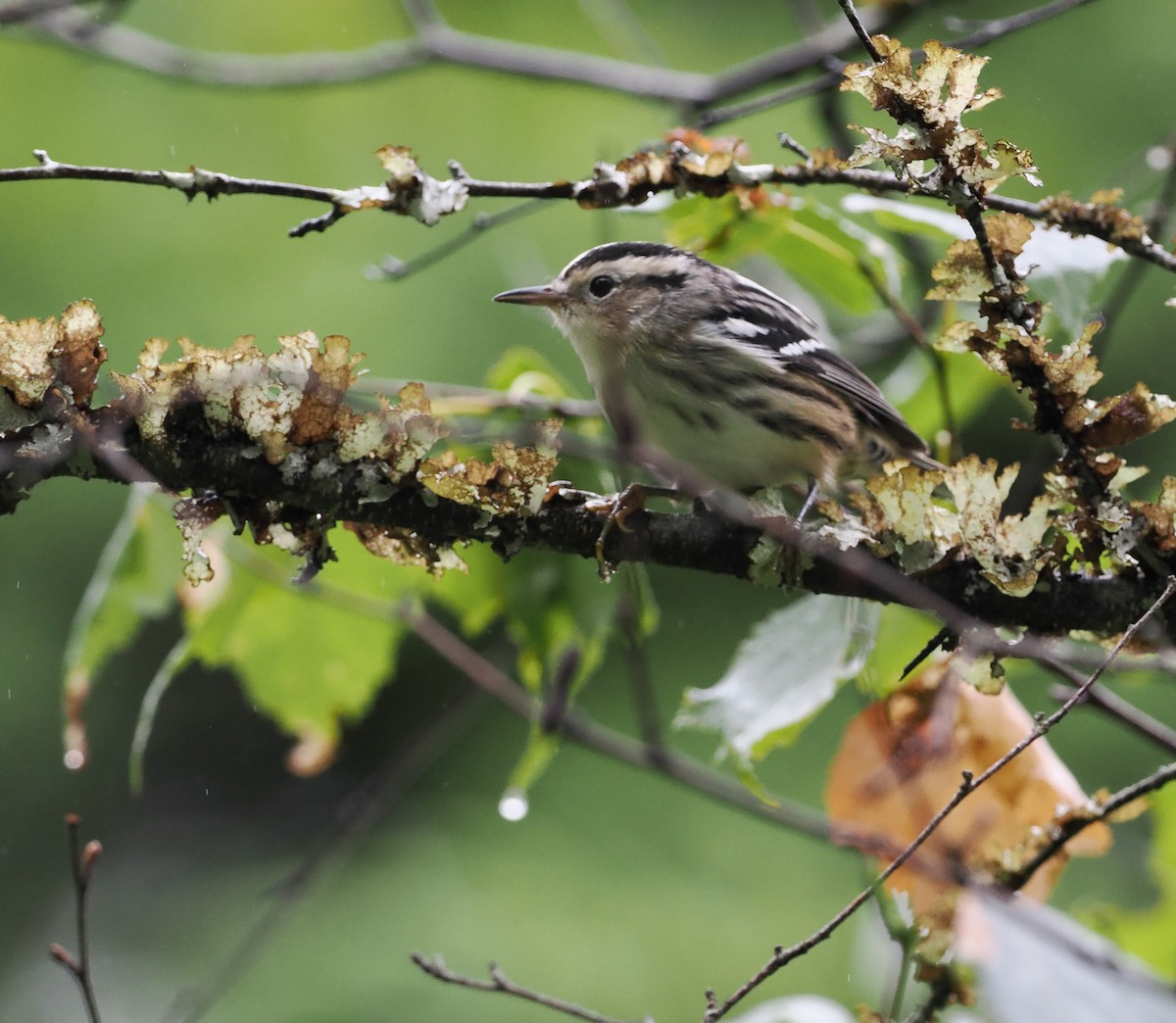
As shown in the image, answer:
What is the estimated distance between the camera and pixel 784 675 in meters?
1.79

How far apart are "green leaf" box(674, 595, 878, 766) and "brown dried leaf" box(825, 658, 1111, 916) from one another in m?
0.18

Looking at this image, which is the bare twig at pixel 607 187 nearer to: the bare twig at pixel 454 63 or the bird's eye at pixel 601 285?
the bird's eye at pixel 601 285

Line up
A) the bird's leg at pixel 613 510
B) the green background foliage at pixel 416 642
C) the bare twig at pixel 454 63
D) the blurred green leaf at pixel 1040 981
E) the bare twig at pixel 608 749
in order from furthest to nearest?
1. the green background foliage at pixel 416 642
2. the bare twig at pixel 454 63
3. the bare twig at pixel 608 749
4. the bird's leg at pixel 613 510
5. the blurred green leaf at pixel 1040 981

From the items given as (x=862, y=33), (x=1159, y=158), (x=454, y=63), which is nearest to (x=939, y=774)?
(x=862, y=33)

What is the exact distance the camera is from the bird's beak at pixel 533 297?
8.35 feet

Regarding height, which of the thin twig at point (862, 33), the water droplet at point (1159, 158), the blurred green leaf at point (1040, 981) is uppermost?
the water droplet at point (1159, 158)

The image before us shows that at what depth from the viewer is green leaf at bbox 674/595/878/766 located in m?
1.72

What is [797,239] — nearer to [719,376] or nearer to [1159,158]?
[719,376]

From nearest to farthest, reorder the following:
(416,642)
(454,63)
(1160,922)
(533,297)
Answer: (1160,922), (533,297), (454,63), (416,642)

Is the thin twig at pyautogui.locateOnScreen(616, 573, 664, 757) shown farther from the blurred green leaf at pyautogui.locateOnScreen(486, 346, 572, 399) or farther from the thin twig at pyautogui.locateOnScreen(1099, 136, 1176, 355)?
the thin twig at pyautogui.locateOnScreen(1099, 136, 1176, 355)

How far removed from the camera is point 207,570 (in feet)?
4.65

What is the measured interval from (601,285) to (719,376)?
426 mm

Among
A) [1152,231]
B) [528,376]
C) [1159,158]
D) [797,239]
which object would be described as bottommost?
[528,376]

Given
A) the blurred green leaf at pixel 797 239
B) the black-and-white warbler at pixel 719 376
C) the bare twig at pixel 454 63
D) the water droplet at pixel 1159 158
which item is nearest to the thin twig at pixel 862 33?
the blurred green leaf at pixel 797 239
